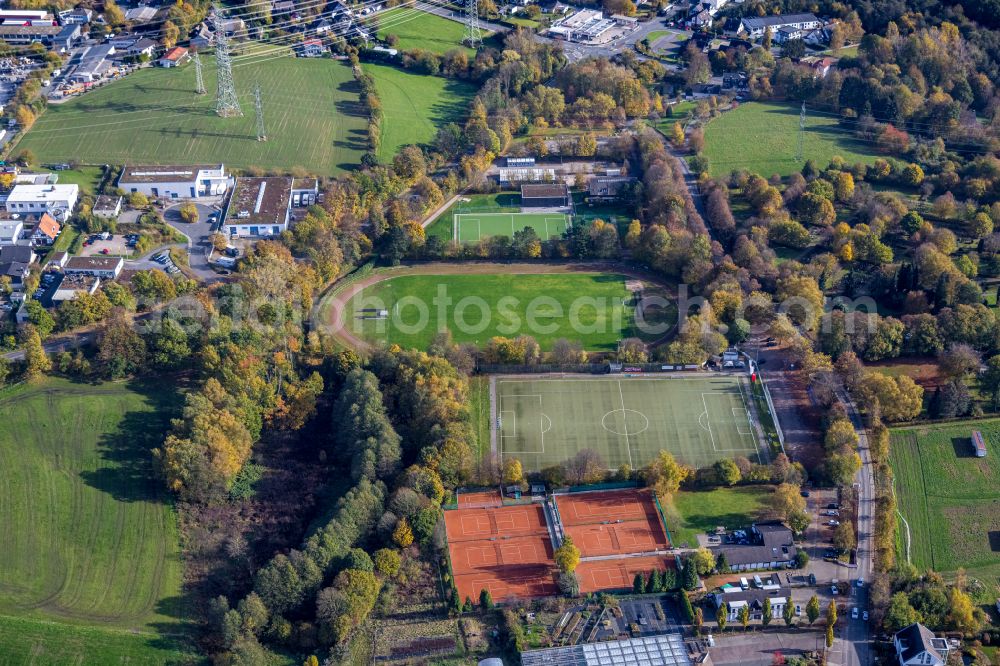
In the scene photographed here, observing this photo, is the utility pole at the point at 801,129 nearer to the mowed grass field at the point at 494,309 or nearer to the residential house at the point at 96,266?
the mowed grass field at the point at 494,309

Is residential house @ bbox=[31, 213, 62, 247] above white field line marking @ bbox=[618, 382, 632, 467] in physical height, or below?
above

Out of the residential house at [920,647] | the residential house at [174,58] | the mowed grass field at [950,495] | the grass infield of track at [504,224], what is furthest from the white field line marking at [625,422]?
the residential house at [174,58]

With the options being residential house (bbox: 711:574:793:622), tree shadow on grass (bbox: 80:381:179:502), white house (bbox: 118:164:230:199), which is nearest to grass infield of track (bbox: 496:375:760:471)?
residential house (bbox: 711:574:793:622)

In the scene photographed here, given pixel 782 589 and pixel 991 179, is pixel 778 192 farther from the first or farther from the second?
pixel 782 589

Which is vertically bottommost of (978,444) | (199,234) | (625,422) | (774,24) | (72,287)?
(625,422)

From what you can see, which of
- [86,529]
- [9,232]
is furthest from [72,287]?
[86,529]

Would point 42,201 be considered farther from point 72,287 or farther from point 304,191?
point 304,191

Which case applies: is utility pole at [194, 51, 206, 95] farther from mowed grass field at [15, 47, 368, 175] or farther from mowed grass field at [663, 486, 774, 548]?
mowed grass field at [663, 486, 774, 548]
